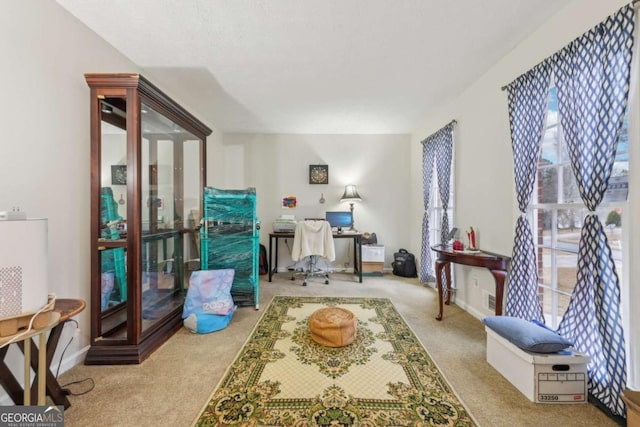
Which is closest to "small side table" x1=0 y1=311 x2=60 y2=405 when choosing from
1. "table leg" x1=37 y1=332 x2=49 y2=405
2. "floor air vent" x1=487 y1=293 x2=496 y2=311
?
"table leg" x1=37 y1=332 x2=49 y2=405

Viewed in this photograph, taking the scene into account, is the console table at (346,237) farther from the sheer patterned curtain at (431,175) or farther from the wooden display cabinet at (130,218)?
the wooden display cabinet at (130,218)

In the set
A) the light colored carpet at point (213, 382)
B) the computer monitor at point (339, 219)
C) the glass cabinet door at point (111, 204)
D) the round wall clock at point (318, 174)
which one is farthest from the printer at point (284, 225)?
the glass cabinet door at point (111, 204)

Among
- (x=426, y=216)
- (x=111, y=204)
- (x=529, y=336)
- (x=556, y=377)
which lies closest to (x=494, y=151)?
(x=426, y=216)

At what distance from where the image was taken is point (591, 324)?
147 centimetres

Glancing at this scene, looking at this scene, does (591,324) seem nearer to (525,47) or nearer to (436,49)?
(525,47)

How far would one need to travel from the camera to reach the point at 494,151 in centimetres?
237

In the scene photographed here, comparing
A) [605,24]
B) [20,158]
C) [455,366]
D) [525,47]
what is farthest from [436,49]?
[20,158]

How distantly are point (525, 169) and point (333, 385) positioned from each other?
217cm

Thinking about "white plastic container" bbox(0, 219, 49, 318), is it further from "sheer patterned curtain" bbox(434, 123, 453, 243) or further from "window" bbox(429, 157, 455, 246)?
"window" bbox(429, 157, 455, 246)

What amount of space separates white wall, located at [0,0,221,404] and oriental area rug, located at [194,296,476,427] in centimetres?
131

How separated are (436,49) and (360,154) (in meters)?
2.50

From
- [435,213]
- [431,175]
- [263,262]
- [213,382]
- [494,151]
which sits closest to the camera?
[213,382]

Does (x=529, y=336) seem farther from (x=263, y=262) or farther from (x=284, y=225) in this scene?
(x=263, y=262)

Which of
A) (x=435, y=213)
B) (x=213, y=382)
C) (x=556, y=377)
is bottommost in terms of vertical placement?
(x=213, y=382)
